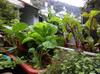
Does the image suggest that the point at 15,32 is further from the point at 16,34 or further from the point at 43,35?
the point at 43,35

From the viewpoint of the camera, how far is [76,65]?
3.84m

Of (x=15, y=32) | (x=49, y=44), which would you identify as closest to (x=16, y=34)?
(x=15, y=32)

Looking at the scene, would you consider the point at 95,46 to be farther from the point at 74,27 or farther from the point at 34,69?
the point at 34,69

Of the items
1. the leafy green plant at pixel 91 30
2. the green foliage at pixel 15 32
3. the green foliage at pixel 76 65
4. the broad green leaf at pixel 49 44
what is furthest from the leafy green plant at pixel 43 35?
the green foliage at pixel 76 65

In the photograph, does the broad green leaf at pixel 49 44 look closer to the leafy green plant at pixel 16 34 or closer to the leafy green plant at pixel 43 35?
the leafy green plant at pixel 43 35

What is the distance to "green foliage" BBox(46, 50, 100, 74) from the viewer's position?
376 cm

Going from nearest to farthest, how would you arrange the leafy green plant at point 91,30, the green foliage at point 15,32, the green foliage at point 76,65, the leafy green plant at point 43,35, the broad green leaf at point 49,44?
the green foliage at point 76,65 → the leafy green plant at point 91,30 → the broad green leaf at point 49,44 → the leafy green plant at point 43,35 → the green foliage at point 15,32

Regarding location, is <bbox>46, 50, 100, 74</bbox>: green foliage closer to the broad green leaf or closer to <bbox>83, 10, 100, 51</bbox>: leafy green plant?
<bbox>83, 10, 100, 51</bbox>: leafy green plant

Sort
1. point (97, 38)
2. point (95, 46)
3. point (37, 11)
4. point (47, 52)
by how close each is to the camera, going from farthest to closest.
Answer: point (37, 11) < point (47, 52) < point (97, 38) < point (95, 46)

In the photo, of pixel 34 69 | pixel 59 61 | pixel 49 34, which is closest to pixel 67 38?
pixel 49 34

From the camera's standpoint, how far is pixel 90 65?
377 cm

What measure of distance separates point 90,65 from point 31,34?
2.66m

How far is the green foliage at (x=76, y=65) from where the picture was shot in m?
3.76

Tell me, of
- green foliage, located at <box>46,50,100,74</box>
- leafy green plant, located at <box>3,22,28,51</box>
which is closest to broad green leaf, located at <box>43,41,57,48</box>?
leafy green plant, located at <box>3,22,28,51</box>
